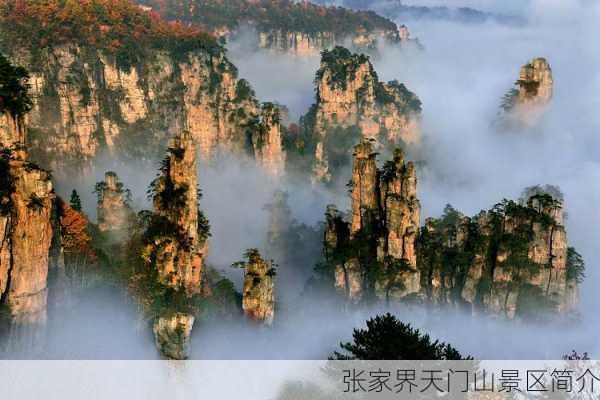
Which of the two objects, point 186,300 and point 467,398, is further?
point 186,300

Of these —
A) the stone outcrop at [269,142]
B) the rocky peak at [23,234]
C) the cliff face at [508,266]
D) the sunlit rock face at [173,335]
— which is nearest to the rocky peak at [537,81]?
A: the stone outcrop at [269,142]

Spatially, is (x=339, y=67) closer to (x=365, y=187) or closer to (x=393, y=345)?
(x=365, y=187)

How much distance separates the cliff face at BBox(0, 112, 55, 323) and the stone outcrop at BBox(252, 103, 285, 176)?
152 feet

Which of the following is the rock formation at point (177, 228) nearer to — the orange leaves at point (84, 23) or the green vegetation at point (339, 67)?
the orange leaves at point (84, 23)

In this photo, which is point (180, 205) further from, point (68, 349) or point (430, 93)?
point (430, 93)

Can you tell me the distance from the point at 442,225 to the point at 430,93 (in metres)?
90.8

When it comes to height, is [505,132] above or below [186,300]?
above

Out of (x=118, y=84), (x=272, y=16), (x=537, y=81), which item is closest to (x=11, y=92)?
(x=118, y=84)

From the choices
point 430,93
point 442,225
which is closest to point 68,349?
point 442,225

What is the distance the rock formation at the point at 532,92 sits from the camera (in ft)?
275

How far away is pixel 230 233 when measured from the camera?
72375mm

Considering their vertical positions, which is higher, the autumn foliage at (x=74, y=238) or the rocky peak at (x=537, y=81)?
the rocky peak at (x=537, y=81)

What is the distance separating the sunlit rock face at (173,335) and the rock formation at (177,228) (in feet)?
8.95

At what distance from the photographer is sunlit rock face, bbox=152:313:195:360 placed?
3847 centimetres
